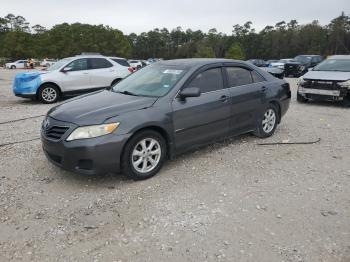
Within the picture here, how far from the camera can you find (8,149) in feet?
19.9

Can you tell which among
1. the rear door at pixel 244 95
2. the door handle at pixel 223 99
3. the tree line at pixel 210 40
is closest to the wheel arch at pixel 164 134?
the door handle at pixel 223 99

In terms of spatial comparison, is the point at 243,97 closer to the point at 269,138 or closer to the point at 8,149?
the point at 269,138

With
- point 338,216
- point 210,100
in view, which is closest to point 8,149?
point 210,100

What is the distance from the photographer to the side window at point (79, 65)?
11602 mm

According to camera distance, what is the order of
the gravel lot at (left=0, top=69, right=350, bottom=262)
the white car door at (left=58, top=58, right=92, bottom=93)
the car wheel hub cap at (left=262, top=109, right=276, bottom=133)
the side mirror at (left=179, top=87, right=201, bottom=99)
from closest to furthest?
the gravel lot at (left=0, top=69, right=350, bottom=262) < the side mirror at (left=179, top=87, right=201, bottom=99) < the car wheel hub cap at (left=262, top=109, right=276, bottom=133) < the white car door at (left=58, top=58, right=92, bottom=93)

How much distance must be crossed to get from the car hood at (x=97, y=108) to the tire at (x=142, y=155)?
0.40 metres

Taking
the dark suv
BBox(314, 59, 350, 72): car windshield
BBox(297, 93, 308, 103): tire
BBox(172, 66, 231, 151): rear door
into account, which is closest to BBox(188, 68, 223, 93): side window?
BBox(172, 66, 231, 151): rear door

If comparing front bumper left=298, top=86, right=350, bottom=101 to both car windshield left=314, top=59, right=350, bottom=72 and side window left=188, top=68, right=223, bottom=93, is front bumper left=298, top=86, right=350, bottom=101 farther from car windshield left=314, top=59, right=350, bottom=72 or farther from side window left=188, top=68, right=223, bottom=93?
side window left=188, top=68, right=223, bottom=93

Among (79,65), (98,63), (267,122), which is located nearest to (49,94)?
(79,65)

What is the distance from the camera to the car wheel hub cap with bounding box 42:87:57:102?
1127 cm

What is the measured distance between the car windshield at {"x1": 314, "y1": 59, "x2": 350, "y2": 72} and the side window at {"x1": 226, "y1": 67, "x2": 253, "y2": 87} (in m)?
6.12

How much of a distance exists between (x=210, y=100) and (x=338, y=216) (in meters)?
2.44

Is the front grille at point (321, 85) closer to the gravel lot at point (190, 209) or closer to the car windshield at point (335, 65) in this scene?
the car windshield at point (335, 65)

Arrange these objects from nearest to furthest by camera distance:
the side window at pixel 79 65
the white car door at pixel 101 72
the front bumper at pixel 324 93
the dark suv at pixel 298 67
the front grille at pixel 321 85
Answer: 1. the front bumper at pixel 324 93
2. the front grille at pixel 321 85
3. the side window at pixel 79 65
4. the white car door at pixel 101 72
5. the dark suv at pixel 298 67
